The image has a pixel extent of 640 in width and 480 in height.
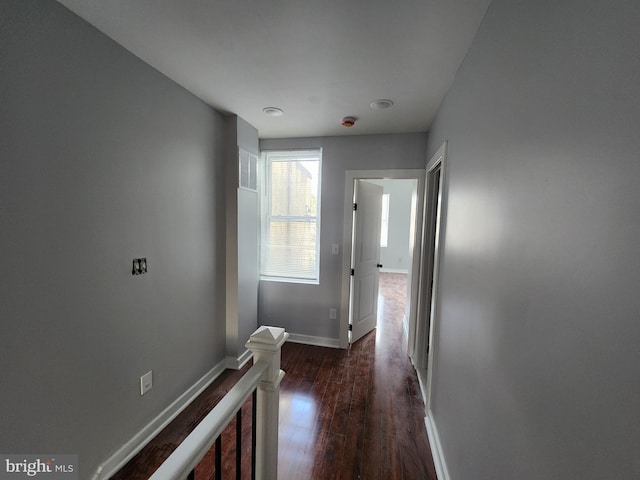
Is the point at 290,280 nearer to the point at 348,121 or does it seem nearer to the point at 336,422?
the point at 336,422

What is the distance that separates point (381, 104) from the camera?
2.12 metres

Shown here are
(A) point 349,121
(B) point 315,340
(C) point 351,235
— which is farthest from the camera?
(B) point 315,340

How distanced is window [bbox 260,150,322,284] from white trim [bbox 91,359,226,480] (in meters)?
1.32

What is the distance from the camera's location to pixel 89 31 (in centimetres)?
131

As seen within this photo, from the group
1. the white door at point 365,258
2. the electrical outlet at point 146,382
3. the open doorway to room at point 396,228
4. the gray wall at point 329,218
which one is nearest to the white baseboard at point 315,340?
the gray wall at point 329,218

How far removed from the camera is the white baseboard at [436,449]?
4.84 feet

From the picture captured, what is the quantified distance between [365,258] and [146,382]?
2.40m

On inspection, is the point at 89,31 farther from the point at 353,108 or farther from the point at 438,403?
the point at 438,403

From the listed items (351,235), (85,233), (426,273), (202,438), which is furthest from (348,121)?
(202,438)

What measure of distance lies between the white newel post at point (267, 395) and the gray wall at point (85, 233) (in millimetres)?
974

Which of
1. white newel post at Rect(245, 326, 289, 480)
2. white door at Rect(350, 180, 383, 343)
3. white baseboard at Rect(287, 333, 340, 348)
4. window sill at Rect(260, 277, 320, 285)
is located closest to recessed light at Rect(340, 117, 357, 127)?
white door at Rect(350, 180, 383, 343)

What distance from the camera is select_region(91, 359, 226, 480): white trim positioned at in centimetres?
148

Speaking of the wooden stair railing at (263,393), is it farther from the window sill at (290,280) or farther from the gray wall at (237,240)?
the window sill at (290,280)

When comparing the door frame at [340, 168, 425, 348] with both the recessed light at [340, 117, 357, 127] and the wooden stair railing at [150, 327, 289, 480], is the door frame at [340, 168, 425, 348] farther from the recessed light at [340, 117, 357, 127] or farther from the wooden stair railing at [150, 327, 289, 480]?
the wooden stair railing at [150, 327, 289, 480]
